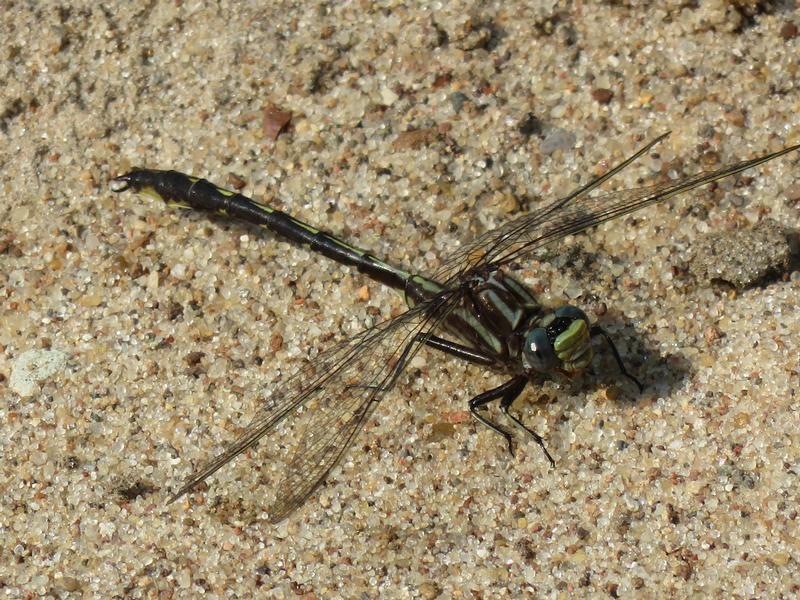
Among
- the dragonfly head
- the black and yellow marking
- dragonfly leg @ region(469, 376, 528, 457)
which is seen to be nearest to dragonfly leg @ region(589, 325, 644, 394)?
the dragonfly head

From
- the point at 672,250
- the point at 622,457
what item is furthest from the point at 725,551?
the point at 672,250

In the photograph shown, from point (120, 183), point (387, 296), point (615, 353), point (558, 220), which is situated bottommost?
point (615, 353)

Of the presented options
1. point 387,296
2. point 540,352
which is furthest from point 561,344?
point 387,296

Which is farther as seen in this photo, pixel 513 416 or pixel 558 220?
pixel 558 220

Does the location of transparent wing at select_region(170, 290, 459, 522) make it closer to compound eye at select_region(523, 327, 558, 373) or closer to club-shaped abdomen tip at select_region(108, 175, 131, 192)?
compound eye at select_region(523, 327, 558, 373)

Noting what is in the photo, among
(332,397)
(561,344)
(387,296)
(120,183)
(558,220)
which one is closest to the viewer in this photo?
(561,344)

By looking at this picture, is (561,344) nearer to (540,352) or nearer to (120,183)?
(540,352)

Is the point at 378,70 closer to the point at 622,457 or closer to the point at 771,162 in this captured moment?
the point at 771,162

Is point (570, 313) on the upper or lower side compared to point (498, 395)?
upper
